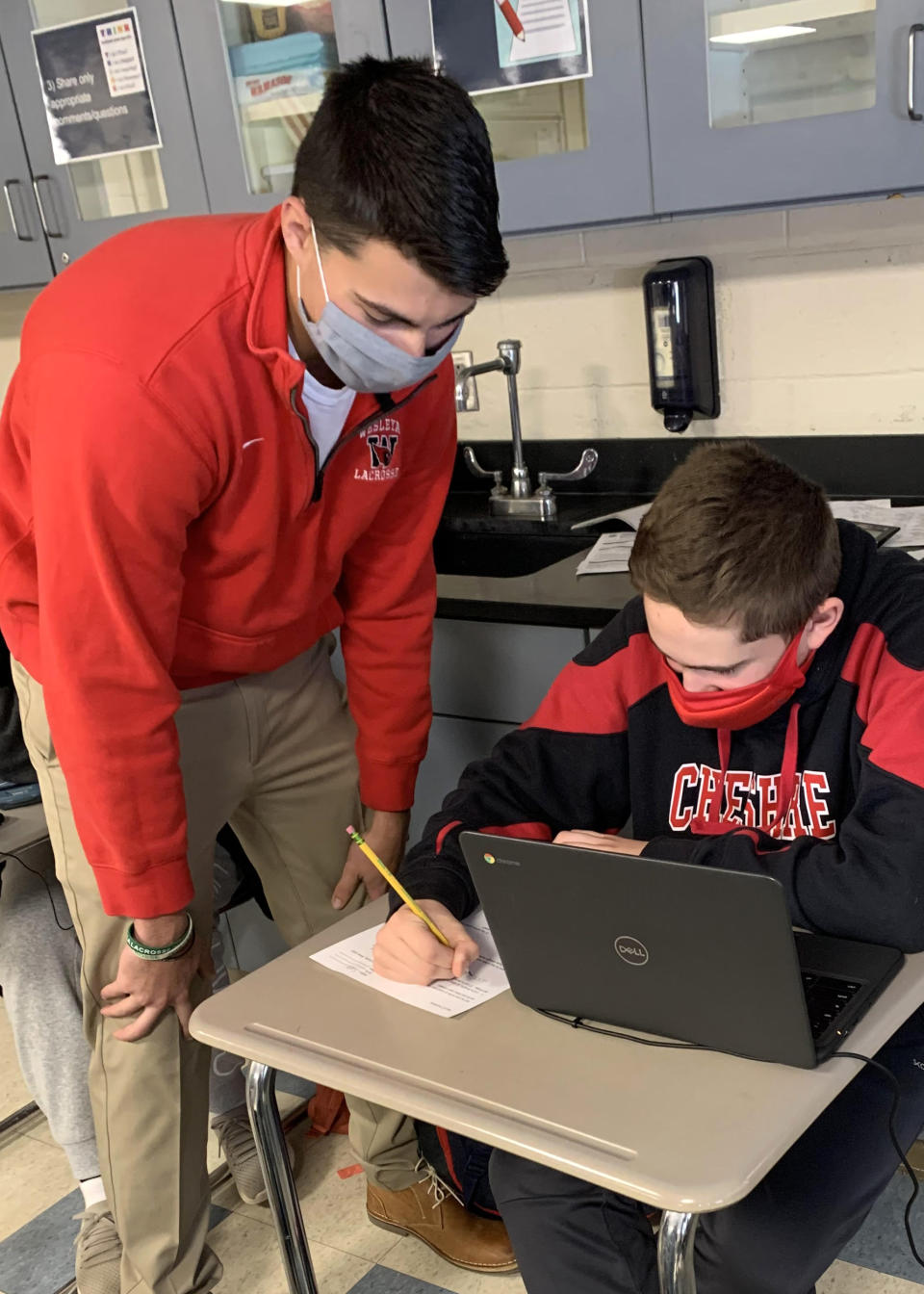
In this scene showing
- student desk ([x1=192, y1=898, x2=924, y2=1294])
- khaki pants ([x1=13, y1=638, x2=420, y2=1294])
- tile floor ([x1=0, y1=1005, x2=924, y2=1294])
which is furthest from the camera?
tile floor ([x1=0, y1=1005, x2=924, y2=1294])

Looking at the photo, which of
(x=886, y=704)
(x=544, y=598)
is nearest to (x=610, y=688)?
(x=886, y=704)

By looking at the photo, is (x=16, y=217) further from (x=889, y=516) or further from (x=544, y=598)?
(x=889, y=516)

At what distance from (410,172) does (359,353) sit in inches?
8.5

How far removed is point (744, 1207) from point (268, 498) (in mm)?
902

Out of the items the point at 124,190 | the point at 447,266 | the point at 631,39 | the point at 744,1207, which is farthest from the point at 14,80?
the point at 744,1207

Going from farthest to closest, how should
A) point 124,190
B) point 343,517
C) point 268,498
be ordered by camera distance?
point 124,190 < point 343,517 < point 268,498

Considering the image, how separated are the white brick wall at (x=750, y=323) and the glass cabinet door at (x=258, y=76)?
510 mm

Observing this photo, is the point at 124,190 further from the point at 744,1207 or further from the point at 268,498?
the point at 744,1207

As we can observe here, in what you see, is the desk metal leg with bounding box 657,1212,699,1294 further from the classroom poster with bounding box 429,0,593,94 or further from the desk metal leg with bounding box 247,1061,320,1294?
the classroom poster with bounding box 429,0,593,94

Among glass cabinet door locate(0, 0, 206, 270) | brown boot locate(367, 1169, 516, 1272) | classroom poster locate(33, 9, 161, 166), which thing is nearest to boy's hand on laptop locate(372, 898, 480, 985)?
brown boot locate(367, 1169, 516, 1272)

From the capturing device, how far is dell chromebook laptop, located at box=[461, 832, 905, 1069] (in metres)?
0.98

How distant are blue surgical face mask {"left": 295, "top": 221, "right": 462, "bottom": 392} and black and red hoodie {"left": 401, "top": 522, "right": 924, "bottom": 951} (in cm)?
39

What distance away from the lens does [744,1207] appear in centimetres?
121

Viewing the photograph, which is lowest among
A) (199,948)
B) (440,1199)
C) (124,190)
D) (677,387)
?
(440,1199)
